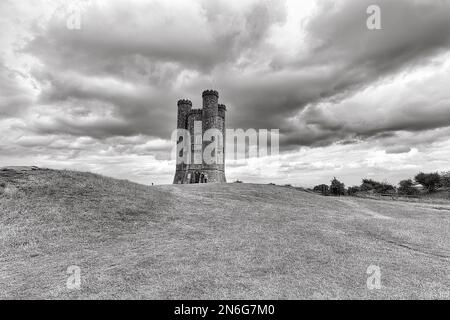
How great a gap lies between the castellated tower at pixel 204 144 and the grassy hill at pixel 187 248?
23.9 metres

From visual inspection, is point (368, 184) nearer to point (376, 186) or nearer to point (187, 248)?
point (376, 186)

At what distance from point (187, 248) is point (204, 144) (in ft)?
110

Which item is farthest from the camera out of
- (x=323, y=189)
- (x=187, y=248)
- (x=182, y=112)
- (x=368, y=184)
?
(x=368, y=184)

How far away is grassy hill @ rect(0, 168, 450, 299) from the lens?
6.15 metres

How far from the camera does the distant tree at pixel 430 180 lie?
62812mm

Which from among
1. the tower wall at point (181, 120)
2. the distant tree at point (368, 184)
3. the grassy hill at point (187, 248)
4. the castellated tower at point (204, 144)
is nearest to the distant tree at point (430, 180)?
the distant tree at point (368, 184)

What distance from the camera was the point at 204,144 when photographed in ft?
138

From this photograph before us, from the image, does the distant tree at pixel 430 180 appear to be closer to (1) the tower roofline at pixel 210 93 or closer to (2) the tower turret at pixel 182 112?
(1) the tower roofline at pixel 210 93

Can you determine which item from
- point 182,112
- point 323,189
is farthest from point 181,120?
point 323,189

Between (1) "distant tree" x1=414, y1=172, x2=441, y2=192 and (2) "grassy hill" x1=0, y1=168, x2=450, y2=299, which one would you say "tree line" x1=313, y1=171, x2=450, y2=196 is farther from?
(2) "grassy hill" x1=0, y1=168, x2=450, y2=299
